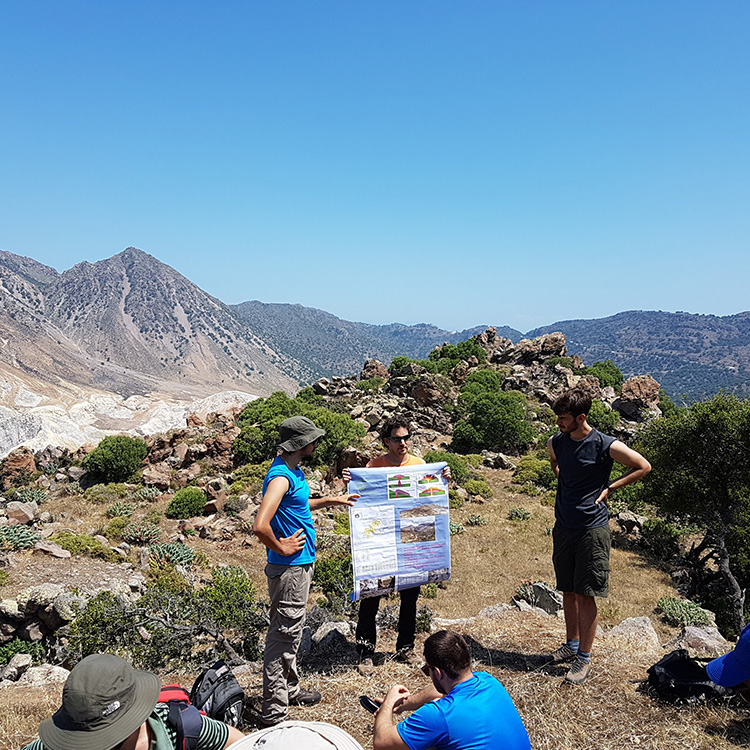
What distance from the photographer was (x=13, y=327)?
10844 cm

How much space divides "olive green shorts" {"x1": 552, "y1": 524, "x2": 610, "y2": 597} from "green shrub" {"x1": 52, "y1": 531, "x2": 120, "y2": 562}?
31.9ft

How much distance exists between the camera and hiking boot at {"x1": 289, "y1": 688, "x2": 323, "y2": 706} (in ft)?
13.6

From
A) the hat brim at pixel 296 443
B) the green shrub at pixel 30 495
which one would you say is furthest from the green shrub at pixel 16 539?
the hat brim at pixel 296 443

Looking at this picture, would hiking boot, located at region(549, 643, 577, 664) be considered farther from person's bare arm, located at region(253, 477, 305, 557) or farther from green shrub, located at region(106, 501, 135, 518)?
green shrub, located at region(106, 501, 135, 518)

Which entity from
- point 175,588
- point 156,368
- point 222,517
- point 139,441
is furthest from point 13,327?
point 175,588

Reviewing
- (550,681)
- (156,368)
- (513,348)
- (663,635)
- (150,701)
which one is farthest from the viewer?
(156,368)

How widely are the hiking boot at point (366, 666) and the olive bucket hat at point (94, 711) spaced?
3.01 meters

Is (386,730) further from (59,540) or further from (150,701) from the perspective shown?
(59,540)

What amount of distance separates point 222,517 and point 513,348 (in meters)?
28.7

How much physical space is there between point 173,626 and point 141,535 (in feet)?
27.7

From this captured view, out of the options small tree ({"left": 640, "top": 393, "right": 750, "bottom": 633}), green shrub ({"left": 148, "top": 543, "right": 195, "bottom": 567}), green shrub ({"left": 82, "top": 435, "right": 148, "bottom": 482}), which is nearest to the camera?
small tree ({"left": 640, "top": 393, "right": 750, "bottom": 633})

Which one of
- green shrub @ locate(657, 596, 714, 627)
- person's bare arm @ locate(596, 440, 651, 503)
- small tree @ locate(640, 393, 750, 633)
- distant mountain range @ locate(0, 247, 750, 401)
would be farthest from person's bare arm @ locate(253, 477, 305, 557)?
distant mountain range @ locate(0, 247, 750, 401)

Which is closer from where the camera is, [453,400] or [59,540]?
[59,540]

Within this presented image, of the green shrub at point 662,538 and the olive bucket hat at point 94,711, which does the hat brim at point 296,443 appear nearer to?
the olive bucket hat at point 94,711
